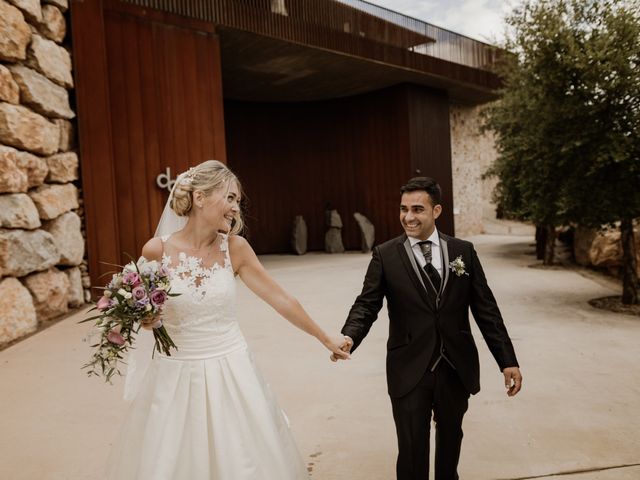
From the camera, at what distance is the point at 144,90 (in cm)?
878

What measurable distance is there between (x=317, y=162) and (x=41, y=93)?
10.5 metres

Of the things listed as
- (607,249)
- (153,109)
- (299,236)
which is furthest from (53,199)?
(299,236)

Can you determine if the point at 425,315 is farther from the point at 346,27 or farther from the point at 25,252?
the point at 346,27

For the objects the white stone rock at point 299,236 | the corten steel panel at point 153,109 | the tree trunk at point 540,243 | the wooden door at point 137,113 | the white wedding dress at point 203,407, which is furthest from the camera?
the white stone rock at point 299,236

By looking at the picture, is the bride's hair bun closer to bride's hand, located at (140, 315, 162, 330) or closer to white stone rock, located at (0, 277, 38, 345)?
bride's hand, located at (140, 315, 162, 330)

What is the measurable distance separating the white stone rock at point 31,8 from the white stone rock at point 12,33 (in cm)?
10

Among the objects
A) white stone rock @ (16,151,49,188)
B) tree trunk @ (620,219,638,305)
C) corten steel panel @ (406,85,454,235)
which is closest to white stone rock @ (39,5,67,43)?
white stone rock @ (16,151,49,188)

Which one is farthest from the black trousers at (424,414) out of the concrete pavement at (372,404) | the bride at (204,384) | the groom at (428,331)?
the concrete pavement at (372,404)

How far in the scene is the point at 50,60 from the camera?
697 cm

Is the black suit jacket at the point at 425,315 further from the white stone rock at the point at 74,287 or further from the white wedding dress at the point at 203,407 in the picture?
the white stone rock at the point at 74,287

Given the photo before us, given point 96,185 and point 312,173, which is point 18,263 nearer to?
point 96,185

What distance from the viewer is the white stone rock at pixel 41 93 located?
635cm

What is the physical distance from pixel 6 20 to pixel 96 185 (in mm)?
2534

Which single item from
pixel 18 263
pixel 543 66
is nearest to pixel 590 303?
pixel 543 66
